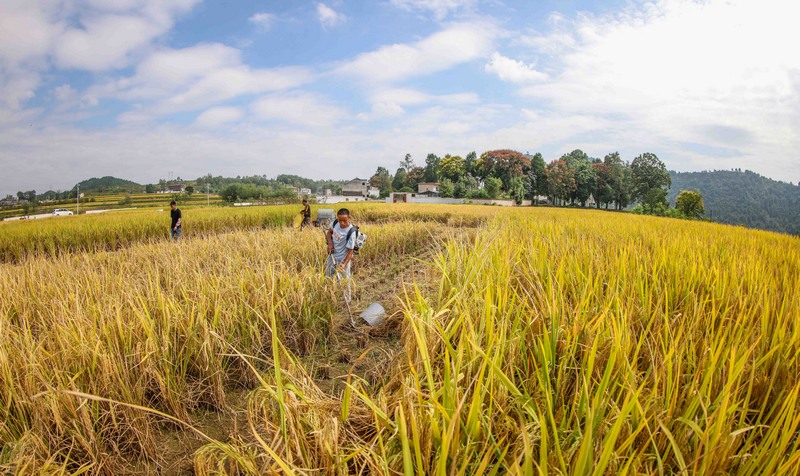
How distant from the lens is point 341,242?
15.5ft

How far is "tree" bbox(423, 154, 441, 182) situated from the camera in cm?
8384

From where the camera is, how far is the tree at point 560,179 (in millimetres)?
56763

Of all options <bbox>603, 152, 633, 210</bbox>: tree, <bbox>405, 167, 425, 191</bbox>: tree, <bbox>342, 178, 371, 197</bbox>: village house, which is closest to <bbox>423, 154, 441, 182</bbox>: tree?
<bbox>405, 167, 425, 191</bbox>: tree

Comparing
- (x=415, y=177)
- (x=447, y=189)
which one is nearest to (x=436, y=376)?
(x=447, y=189)

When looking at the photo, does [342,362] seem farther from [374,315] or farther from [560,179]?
[560,179]

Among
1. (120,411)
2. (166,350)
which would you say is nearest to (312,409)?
(120,411)

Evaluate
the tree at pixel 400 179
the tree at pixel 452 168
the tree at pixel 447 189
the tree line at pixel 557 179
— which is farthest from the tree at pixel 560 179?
the tree at pixel 400 179

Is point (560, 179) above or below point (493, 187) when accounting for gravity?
above

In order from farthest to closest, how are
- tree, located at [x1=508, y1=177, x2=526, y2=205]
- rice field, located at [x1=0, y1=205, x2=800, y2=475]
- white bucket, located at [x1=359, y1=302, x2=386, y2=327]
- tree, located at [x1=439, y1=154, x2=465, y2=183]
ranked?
tree, located at [x1=439, y1=154, x2=465, y2=183]
tree, located at [x1=508, y1=177, x2=526, y2=205]
white bucket, located at [x1=359, y1=302, x2=386, y2=327]
rice field, located at [x1=0, y1=205, x2=800, y2=475]

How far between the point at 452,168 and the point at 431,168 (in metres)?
22.2

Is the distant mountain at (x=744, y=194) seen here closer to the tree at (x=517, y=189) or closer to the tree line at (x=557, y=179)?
the tree line at (x=557, y=179)

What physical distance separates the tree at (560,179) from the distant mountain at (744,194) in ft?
253

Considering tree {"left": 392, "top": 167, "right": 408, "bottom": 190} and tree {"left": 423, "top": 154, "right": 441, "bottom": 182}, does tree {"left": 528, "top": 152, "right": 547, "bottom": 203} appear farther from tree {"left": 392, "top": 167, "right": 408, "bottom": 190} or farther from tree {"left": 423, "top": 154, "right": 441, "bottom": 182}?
tree {"left": 392, "top": 167, "right": 408, "bottom": 190}

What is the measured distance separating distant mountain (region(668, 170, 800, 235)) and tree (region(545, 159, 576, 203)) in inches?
3036
